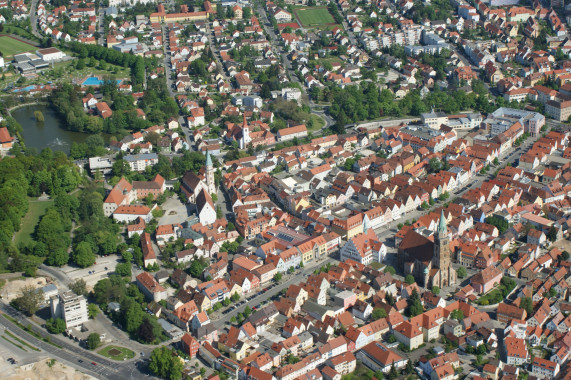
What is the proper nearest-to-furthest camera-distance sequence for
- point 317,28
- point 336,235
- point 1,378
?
point 1,378 < point 336,235 < point 317,28

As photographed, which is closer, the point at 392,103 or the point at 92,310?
the point at 92,310

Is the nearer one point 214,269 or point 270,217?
point 214,269

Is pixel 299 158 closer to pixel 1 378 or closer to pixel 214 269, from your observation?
pixel 214 269

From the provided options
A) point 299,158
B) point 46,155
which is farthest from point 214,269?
point 46,155

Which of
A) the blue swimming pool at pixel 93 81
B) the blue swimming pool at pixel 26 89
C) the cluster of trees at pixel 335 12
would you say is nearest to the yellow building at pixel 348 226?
the blue swimming pool at pixel 93 81

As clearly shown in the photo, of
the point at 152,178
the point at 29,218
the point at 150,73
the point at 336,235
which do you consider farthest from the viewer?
the point at 150,73

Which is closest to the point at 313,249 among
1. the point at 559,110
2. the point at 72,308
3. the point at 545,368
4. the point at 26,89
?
the point at 72,308

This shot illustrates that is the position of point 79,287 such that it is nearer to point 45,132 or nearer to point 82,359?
Result: point 82,359
